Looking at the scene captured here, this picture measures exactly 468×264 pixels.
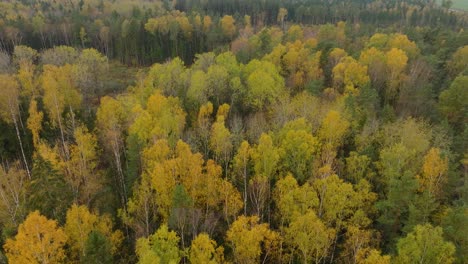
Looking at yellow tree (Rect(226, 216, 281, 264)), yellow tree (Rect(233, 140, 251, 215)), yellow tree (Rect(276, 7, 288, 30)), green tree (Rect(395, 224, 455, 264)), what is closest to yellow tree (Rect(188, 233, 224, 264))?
yellow tree (Rect(226, 216, 281, 264))

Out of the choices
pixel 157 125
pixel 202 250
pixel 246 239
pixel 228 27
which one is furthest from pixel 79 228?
pixel 228 27

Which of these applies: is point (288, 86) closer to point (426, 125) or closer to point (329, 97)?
point (329, 97)

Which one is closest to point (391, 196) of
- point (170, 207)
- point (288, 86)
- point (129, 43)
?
point (170, 207)

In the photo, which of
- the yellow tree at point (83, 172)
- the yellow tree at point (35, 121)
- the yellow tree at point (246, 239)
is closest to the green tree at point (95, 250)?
the yellow tree at point (246, 239)

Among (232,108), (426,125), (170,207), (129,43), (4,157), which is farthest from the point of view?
(129,43)

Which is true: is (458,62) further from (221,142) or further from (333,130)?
(221,142)

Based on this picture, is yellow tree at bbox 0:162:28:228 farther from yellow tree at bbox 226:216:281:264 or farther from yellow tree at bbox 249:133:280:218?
yellow tree at bbox 249:133:280:218
